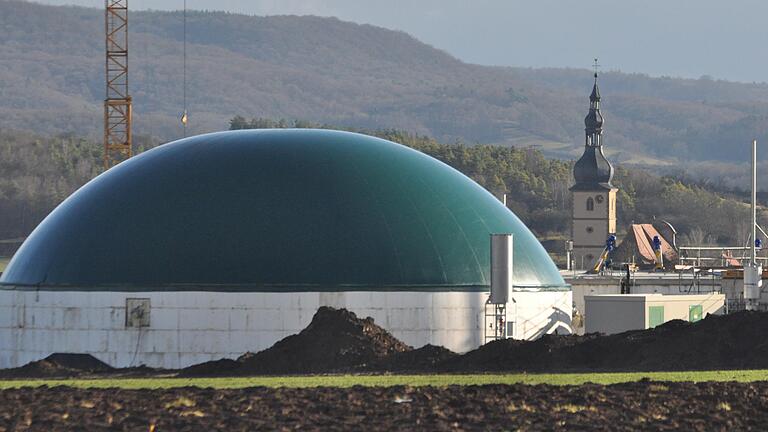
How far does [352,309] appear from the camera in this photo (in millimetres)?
49719

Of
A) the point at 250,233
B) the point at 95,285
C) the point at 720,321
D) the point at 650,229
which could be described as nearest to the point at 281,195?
the point at 250,233

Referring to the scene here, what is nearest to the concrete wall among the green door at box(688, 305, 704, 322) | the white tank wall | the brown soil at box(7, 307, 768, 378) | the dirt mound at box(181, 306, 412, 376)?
the green door at box(688, 305, 704, 322)

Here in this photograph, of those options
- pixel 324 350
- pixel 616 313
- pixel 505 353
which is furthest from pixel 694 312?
pixel 324 350

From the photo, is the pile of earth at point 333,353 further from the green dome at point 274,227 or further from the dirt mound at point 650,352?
the green dome at point 274,227

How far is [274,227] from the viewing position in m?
51.1

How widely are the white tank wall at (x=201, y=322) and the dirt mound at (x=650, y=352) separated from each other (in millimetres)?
4920

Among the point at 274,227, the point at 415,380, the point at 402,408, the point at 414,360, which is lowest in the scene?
the point at 402,408

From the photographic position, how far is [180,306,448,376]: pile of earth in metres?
44.6

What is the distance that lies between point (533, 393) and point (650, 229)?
162499 mm

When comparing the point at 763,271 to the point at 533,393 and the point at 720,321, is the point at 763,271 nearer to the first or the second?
the point at 720,321

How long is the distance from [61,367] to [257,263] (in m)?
6.54

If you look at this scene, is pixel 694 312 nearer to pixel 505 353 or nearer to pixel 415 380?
pixel 505 353

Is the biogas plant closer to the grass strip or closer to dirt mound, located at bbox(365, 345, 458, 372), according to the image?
dirt mound, located at bbox(365, 345, 458, 372)

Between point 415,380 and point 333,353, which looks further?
point 333,353
